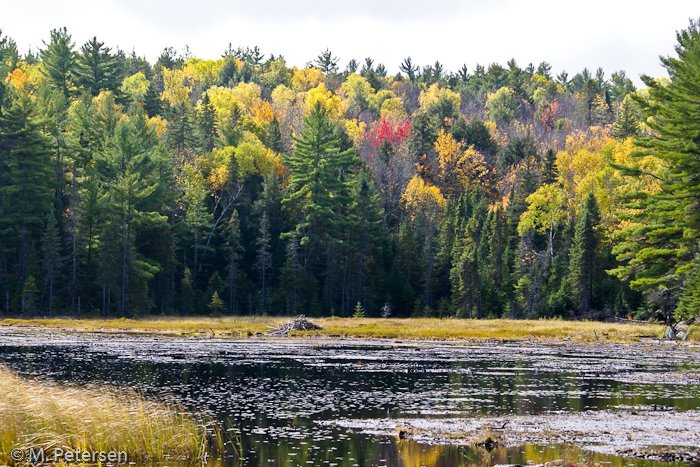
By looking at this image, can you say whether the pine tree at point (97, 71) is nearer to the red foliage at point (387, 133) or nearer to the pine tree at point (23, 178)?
the pine tree at point (23, 178)

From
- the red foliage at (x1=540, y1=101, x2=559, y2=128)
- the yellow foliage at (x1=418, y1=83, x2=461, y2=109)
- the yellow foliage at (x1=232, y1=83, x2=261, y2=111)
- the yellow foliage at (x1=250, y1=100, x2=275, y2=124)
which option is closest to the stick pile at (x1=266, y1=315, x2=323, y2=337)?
the yellow foliage at (x1=250, y1=100, x2=275, y2=124)

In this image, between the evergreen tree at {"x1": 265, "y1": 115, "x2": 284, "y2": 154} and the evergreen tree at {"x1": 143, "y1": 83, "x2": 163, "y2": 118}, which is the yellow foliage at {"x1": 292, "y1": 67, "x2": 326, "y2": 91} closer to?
the evergreen tree at {"x1": 143, "y1": 83, "x2": 163, "y2": 118}

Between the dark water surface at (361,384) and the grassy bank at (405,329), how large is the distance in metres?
11.8

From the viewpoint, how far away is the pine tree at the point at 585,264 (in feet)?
286

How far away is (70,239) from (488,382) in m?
68.9

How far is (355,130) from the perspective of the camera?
140625 millimetres

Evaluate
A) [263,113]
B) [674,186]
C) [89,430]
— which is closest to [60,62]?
[263,113]

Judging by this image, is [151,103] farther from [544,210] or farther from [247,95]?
[544,210]

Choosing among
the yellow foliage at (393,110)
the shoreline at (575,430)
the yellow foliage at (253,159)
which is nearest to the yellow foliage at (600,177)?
the yellow foliage at (253,159)

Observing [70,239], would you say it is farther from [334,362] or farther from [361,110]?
[361,110]

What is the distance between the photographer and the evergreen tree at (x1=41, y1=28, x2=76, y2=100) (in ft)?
391

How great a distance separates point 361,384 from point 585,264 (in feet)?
205

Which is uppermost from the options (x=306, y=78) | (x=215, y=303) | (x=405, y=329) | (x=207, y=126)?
(x=306, y=78)

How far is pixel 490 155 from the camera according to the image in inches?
5187
